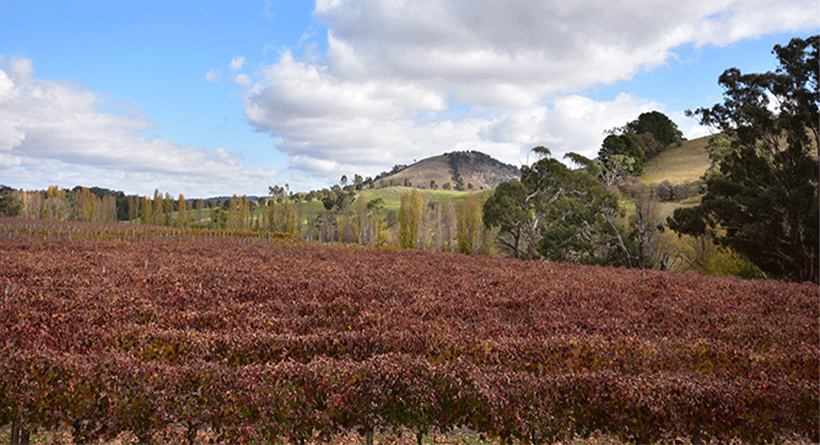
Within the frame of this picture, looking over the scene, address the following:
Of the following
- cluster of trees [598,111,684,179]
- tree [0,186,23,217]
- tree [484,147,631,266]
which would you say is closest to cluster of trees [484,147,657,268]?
tree [484,147,631,266]

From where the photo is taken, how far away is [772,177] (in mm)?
29578

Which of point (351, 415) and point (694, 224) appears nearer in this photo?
point (351, 415)

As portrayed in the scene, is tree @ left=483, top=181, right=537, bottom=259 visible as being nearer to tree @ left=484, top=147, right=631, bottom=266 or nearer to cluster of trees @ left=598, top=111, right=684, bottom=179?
tree @ left=484, top=147, right=631, bottom=266

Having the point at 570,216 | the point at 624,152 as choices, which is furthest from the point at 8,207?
the point at 624,152

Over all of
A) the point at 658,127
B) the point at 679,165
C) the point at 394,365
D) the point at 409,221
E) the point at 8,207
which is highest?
the point at 658,127

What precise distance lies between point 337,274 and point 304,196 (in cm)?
15503

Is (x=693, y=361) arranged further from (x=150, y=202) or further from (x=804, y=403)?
(x=150, y=202)

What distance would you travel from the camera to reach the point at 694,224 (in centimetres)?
3212

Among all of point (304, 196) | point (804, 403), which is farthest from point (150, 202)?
point (804, 403)

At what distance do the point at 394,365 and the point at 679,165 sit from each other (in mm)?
105378

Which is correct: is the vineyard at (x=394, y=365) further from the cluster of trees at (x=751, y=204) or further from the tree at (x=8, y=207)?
the tree at (x=8, y=207)

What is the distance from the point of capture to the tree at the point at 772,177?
89.7ft

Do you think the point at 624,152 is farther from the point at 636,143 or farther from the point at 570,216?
the point at 570,216

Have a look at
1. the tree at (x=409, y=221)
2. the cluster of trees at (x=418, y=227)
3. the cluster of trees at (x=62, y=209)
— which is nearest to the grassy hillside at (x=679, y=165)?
the cluster of trees at (x=418, y=227)
